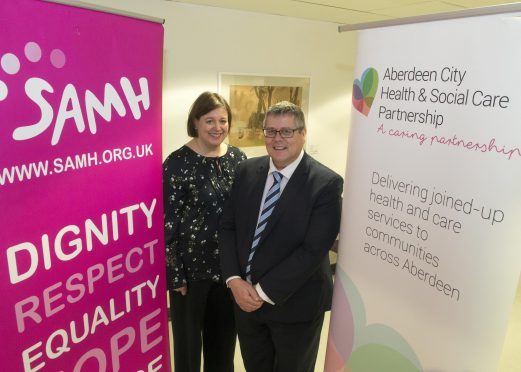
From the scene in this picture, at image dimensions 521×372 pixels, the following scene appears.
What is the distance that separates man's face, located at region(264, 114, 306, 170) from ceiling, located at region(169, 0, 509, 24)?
60.0 inches

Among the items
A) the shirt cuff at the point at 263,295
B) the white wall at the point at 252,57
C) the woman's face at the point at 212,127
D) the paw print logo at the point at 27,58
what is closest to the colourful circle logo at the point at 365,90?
the woman's face at the point at 212,127

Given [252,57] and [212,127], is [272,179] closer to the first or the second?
[212,127]

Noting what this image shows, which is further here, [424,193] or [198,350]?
[198,350]

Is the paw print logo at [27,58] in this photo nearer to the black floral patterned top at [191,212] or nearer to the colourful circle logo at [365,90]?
the black floral patterned top at [191,212]

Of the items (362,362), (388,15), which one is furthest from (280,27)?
(362,362)

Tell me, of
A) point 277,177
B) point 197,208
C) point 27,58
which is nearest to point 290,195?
point 277,177

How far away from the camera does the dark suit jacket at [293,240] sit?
158 cm

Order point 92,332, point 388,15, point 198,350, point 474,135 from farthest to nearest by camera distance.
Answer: point 388,15
point 198,350
point 92,332
point 474,135

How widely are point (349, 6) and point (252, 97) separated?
1057 millimetres

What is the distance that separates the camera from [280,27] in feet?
11.2

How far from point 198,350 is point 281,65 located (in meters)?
2.50

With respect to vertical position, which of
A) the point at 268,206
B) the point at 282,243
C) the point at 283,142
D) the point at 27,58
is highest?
the point at 27,58

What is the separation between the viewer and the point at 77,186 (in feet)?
3.84

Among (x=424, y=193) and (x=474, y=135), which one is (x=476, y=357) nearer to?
(x=424, y=193)
